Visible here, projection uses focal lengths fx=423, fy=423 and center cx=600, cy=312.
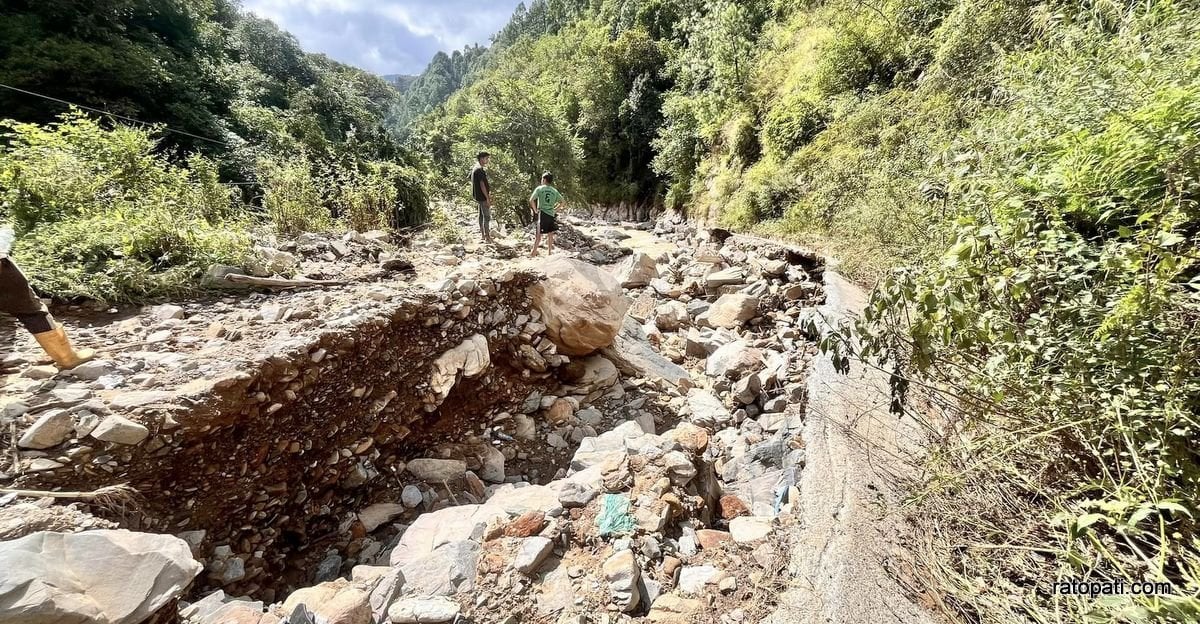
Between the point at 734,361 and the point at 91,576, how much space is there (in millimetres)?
4026

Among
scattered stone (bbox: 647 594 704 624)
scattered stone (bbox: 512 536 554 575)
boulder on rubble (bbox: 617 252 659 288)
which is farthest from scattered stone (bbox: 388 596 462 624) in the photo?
boulder on rubble (bbox: 617 252 659 288)

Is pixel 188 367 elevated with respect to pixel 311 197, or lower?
lower

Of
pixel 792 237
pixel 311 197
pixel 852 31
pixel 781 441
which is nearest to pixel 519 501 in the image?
pixel 781 441

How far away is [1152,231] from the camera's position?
1.11m

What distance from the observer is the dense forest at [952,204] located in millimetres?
1067

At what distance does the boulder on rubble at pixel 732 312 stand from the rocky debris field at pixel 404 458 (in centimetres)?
65

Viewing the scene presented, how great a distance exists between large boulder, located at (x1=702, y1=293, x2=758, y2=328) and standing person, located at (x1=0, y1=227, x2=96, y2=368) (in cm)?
535

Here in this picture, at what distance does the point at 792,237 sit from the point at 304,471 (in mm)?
6829

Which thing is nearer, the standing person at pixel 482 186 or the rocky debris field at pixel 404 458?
the rocky debris field at pixel 404 458

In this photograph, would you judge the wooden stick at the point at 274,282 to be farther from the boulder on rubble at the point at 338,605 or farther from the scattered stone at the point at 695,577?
the scattered stone at the point at 695,577

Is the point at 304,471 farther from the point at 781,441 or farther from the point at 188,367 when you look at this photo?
the point at 781,441

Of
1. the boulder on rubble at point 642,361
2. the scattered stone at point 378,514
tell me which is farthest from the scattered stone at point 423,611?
the boulder on rubble at point 642,361

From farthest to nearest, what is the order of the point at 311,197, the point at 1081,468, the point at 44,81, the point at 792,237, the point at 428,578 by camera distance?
the point at 44,81
the point at 792,237
the point at 311,197
the point at 428,578
the point at 1081,468

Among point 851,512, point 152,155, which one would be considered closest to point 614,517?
point 851,512
